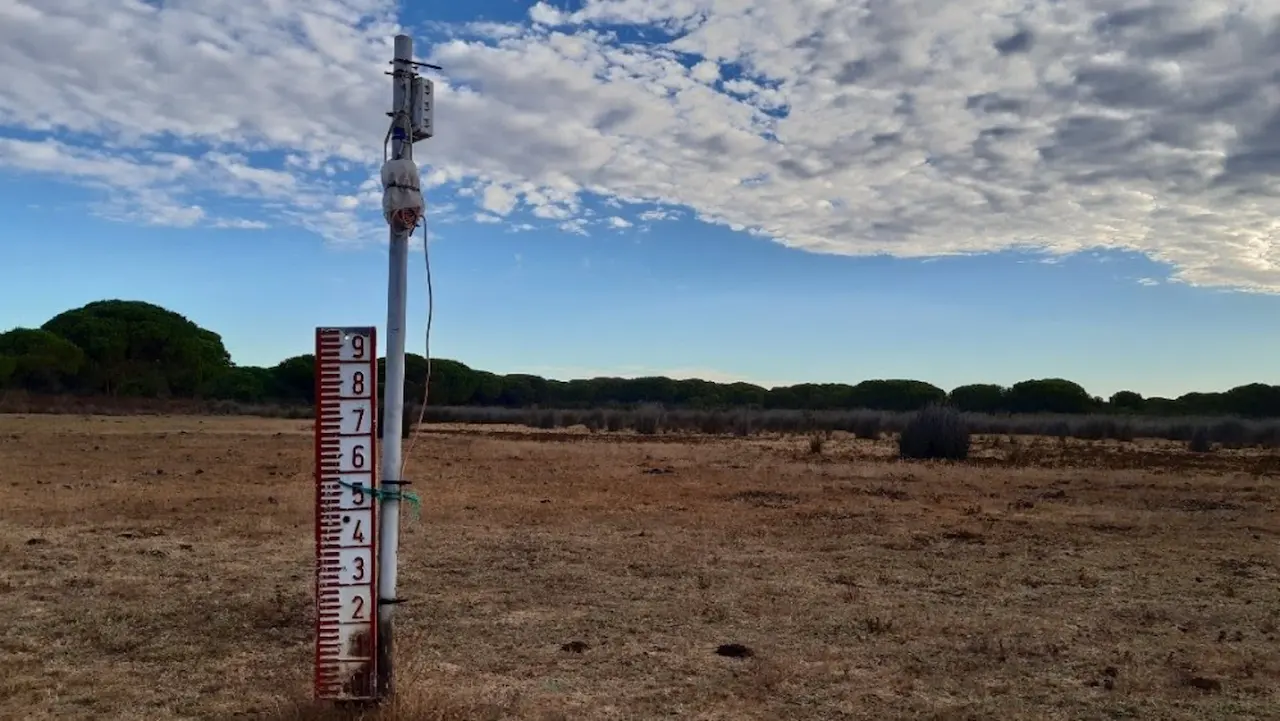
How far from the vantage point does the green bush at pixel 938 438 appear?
26.6 m

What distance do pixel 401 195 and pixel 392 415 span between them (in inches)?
39.5

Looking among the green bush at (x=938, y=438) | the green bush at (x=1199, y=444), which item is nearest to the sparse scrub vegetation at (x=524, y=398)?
the green bush at (x=1199, y=444)

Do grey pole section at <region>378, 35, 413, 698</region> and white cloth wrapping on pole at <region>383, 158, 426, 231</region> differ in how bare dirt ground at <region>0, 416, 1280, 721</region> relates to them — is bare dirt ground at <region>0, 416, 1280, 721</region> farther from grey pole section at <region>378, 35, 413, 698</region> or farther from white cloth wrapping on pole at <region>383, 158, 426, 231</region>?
white cloth wrapping on pole at <region>383, 158, 426, 231</region>

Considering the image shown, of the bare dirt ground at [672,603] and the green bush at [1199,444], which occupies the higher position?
the green bush at [1199,444]

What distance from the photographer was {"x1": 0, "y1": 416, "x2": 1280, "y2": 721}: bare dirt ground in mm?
5453

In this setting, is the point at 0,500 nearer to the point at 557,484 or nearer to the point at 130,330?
the point at 557,484

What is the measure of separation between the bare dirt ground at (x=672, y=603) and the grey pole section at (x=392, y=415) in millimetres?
316

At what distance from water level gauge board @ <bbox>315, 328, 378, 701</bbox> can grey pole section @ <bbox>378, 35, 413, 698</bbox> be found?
63 mm

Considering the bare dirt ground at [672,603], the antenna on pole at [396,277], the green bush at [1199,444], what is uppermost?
the antenna on pole at [396,277]

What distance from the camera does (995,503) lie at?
50.3ft

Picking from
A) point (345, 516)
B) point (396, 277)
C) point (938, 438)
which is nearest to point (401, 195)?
point (396, 277)

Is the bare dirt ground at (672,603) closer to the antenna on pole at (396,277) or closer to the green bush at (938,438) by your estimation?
the antenna on pole at (396,277)

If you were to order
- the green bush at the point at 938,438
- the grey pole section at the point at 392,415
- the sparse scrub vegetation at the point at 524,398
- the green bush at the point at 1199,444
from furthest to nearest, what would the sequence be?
the sparse scrub vegetation at the point at 524,398, the green bush at the point at 1199,444, the green bush at the point at 938,438, the grey pole section at the point at 392,415

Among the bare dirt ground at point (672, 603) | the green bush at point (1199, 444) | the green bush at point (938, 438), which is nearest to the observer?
the bare dirt ground at point (672, 603)
